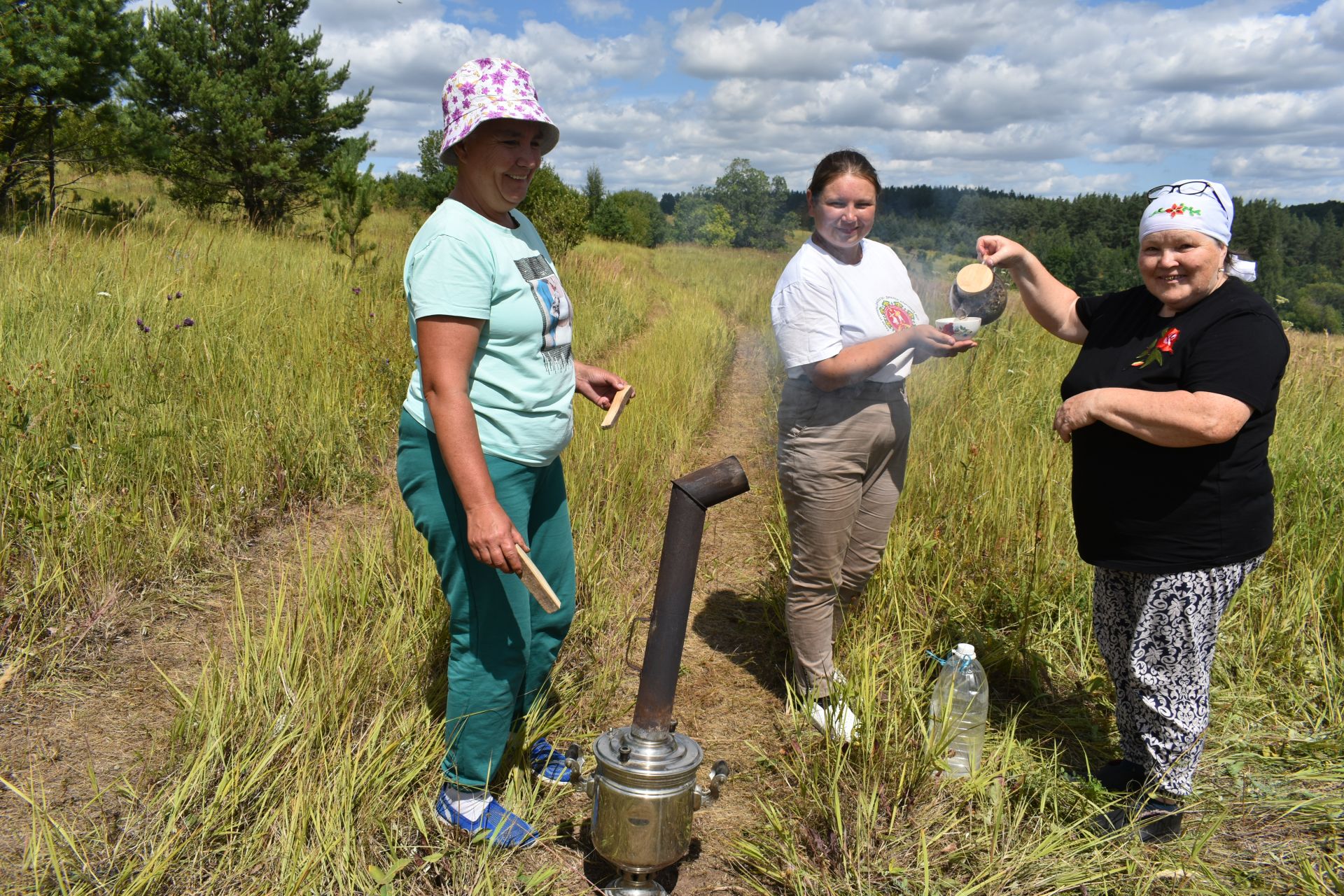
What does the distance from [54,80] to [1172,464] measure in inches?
387

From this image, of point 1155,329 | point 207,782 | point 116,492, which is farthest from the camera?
point 116,492

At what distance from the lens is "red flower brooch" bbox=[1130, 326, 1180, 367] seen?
6.75 feet

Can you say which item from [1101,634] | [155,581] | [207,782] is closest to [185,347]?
[155,581]

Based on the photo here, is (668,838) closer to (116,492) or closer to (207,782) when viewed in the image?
(207,782)

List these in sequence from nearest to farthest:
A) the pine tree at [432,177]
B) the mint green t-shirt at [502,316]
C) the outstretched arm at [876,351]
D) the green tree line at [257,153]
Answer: the mint green t-shirt at [502,316], the outstretched arm at [876,351], the green tree line at [257,153], the pine tree at [432,177]

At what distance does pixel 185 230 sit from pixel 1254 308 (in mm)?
8888

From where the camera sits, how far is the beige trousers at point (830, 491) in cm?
269

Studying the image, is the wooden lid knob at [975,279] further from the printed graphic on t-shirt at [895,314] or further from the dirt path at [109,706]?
the dirt path at [109,706]

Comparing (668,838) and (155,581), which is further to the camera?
(155,581)

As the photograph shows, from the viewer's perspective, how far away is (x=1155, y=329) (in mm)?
2139

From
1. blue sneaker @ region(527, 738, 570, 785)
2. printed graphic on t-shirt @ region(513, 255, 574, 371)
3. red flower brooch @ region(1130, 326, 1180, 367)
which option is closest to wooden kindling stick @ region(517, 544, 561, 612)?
printed graphic on t-shirt @ region(513, 255, 574, 371)

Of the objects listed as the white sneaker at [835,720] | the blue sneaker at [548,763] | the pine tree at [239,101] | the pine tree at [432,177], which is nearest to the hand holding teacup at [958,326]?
the white sneaker at [835,720]

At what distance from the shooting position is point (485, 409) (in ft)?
6.29

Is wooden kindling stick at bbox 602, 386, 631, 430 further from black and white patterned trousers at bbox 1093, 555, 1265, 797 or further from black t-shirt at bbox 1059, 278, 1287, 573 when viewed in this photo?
black and white patterned trousers at bbox 1093, 555, 1265, 797
